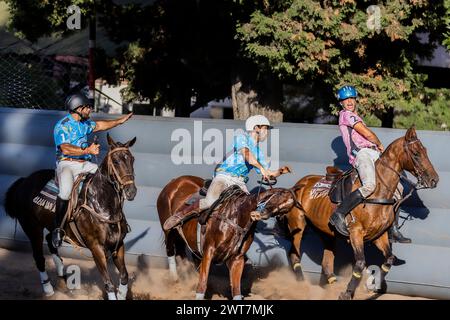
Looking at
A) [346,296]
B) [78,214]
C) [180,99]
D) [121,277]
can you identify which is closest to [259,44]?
[180,99]

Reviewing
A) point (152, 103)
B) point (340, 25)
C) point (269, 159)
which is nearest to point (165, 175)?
point (269, 159)

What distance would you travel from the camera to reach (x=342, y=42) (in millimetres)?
16719

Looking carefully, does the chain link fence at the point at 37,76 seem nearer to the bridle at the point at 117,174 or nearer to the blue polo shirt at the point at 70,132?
the blue polo shirt at the point at 70,132

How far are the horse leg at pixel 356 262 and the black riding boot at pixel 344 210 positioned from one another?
0.17 m

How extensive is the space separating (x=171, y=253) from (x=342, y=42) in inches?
240

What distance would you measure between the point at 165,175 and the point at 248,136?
3.15 metres

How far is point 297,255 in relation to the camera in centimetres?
1266

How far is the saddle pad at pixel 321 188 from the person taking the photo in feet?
40.4

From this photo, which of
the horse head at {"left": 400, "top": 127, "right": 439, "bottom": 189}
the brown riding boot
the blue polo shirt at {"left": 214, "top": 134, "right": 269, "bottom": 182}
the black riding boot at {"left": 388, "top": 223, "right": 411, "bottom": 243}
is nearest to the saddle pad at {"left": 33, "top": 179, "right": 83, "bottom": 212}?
the brown riding boot

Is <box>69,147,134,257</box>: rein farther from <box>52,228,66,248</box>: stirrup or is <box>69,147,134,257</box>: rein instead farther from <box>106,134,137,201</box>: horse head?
<box>52,228,66,248</box>: stirrup

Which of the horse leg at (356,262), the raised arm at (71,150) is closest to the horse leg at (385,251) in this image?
the horse leg at (356,262)

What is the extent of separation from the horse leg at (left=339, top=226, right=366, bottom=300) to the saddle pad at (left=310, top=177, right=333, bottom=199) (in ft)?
2.81

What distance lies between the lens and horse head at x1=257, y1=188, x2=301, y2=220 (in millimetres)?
10266

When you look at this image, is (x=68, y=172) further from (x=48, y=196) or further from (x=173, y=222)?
(x=173, y=222)
